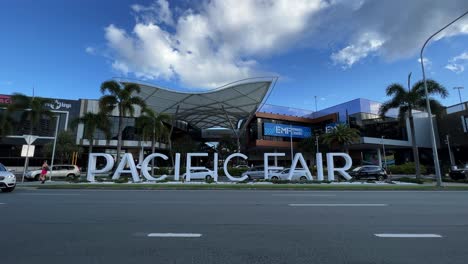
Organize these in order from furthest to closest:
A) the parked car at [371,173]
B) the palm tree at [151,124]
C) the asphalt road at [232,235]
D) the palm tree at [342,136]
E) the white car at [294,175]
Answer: the palm tree at [342,136]
the palm tree at [151,124]
the parked car at [371,173]
the white car at [294,175]
the asphalt road at [232,235]

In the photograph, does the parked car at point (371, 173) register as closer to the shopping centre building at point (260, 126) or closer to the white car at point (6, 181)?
the shopping centre building at point (260, 126)

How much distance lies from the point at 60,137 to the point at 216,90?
25.5 meters

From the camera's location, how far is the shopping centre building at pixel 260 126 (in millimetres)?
43719

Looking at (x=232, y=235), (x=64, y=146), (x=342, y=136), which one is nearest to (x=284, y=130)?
(x=342, y=136)

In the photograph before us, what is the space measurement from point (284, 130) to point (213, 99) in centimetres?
Answer: 1693

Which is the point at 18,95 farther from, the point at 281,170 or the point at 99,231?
the point at 99,231

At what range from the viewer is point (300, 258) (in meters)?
3.78

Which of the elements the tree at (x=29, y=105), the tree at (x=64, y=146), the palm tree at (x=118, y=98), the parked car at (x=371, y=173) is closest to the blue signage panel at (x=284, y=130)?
the parked car at (x=371, y=173)

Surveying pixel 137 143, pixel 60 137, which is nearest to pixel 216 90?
pixel 137 143

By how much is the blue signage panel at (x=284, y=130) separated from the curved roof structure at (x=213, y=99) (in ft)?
15.0

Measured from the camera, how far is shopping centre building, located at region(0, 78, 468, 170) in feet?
143

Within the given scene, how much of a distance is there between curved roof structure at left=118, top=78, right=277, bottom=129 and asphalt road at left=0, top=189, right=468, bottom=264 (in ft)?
104

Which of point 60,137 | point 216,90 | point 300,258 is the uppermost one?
point 216,90

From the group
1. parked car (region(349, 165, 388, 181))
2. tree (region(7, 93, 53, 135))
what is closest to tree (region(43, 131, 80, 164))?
tree (region(7, 93, 53, 135))
